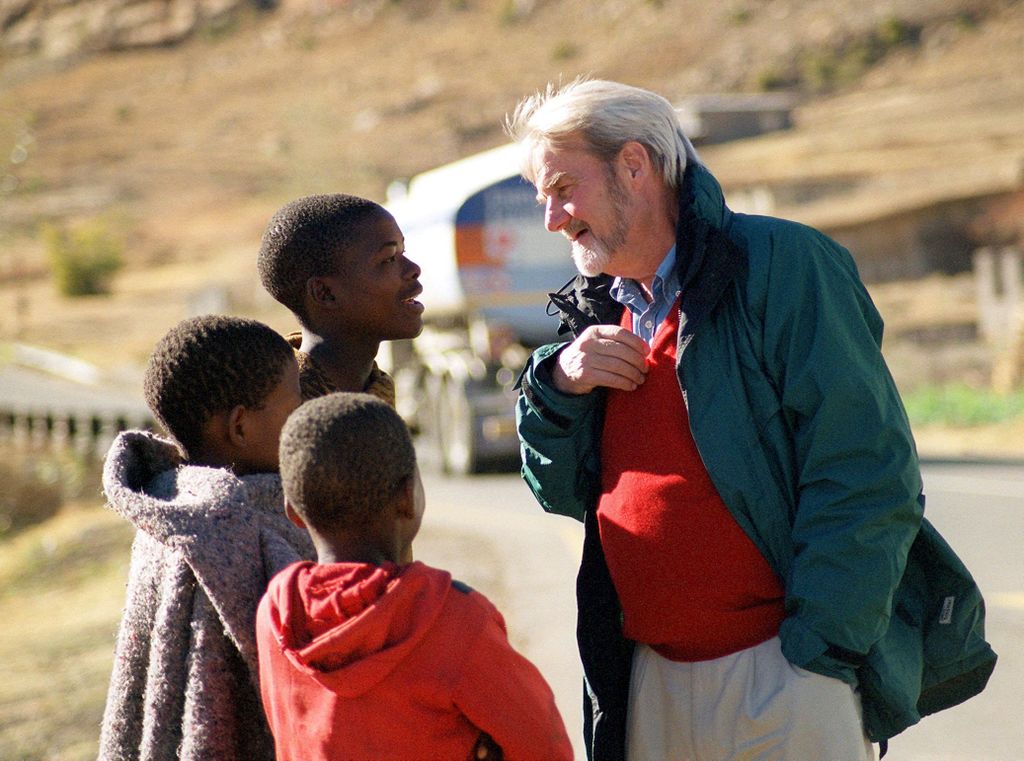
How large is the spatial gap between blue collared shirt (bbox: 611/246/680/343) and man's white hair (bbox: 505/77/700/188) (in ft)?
0.65

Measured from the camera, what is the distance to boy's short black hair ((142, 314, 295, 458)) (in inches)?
115

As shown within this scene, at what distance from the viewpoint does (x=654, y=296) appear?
10.2 ft

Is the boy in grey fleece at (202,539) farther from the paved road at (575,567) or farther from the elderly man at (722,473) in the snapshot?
the paved road at (575,567)

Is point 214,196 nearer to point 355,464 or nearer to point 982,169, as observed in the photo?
point 982,169

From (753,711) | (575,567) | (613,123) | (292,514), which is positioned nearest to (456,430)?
(575,567)

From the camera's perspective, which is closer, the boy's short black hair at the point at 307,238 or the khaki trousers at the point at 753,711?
the khaki trousers at the point at 753,711

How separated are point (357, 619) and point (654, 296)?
3.62 feet

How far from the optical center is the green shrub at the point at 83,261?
50438 millimetres

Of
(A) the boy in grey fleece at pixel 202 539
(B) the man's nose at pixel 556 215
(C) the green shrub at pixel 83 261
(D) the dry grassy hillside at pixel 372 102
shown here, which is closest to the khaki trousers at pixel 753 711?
(A) the boy in grey fleece at pixel 202 539

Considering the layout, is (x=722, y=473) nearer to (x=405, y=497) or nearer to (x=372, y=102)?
(x=405, y=497)

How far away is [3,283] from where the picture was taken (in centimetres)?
5553

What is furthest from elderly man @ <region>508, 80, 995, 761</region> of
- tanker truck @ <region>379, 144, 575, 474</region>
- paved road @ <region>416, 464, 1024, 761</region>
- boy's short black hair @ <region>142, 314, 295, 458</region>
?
tanker truck @ <region>379, 144, 575, 474</region>

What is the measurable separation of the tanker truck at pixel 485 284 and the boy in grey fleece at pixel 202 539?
40.9ft

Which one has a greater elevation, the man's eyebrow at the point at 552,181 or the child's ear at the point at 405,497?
the man's eyebrow at the point at 552,181
